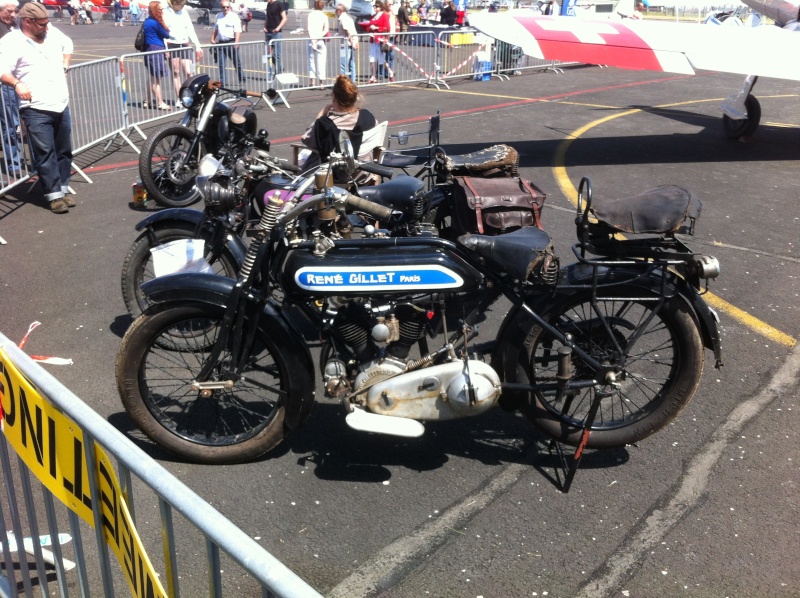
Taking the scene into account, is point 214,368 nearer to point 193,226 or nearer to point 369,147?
point 193,226

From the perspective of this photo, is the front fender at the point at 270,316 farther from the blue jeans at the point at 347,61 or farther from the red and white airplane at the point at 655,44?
the blue jeans at the point at 347,61

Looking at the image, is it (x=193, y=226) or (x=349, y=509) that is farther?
(x=193, y=226)

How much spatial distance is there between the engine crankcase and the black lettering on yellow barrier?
1771 millimetres

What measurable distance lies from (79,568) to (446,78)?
53.4 ft

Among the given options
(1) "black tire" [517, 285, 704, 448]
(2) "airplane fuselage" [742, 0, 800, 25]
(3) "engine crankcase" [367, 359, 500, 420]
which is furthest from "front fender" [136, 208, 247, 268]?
(2) "airplane fuselage" [742, 0, 800, 25]

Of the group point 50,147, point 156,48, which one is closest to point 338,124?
point 50,147

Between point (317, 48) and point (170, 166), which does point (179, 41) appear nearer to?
point (317, 48)

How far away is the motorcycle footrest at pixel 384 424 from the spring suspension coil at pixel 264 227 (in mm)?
852

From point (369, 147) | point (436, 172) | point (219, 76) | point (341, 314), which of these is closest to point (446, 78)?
point (219, 76)

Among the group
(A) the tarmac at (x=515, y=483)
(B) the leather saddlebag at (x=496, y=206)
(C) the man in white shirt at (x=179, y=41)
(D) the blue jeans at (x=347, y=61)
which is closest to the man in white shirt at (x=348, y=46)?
(D) the blue jeans at (x=347, y=61)

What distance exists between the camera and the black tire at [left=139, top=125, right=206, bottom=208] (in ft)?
26.0

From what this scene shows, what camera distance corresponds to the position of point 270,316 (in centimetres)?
384

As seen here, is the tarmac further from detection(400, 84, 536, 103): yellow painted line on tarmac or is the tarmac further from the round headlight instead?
detection(400, 84, 536, 103): yellow painted line on tarmac

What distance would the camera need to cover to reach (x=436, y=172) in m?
4.97
